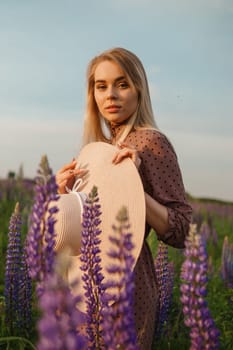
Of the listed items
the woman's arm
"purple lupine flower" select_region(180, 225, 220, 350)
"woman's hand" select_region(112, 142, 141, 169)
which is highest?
A: "woman's hand" select_region(112, 142, 141, 169)

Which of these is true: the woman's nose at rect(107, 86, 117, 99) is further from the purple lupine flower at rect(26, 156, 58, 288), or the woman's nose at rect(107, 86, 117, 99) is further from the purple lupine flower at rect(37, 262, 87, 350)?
the purple lupine flower at rect(37, 262, 87, 350)

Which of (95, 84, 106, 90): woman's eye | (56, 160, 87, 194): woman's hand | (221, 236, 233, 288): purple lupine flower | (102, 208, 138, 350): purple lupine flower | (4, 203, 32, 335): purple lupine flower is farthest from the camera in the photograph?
(221, 236, 233, 288): purple lupine flower

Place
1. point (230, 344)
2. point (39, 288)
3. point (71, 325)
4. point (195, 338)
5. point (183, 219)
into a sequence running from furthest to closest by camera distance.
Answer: point (230, 344) < point (183, 219) < point (195, 338) < point (39, 288) < point (71, 325)

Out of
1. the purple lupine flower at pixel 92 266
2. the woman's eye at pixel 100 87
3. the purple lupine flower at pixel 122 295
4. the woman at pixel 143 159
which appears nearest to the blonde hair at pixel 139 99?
the woman at pixel 143 159

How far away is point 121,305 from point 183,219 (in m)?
1.94

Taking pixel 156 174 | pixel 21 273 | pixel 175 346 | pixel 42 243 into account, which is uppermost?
pixel 156 174

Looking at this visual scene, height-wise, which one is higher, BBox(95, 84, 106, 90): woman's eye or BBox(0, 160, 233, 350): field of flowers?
BBox(95, 84, 106, 90): woman's eye

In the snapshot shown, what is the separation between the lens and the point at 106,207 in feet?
11.1

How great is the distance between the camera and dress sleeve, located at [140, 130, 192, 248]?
3646 mm

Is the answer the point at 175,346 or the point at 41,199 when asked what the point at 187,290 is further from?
the point at 175,346

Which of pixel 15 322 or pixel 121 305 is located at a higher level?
pixel 121 305

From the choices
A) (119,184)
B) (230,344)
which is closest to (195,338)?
(119,184)

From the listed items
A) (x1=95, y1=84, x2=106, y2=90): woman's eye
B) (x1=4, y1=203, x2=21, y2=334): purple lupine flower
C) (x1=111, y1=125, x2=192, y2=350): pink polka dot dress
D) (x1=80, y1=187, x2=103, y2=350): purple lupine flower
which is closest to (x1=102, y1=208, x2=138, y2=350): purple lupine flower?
(x1=80, y1=187, x2=103, y2=350): purple lupine flower

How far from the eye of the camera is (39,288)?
191 centimetres
